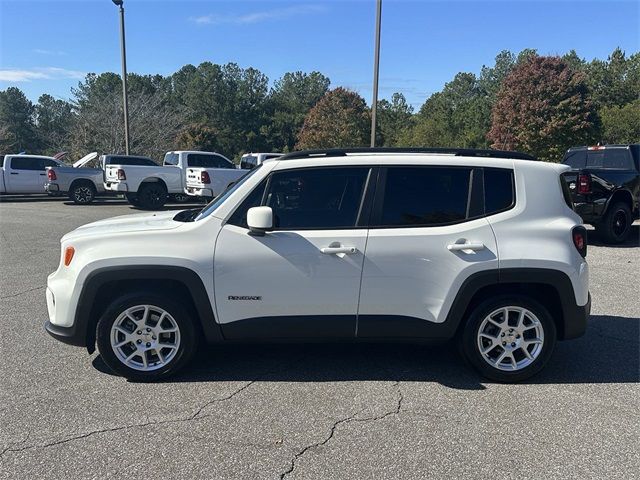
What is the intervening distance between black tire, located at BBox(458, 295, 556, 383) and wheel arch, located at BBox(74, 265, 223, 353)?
6.41 ft

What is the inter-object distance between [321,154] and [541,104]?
36759 mm

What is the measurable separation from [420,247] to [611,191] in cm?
791

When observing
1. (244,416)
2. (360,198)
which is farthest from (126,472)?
(360,198)

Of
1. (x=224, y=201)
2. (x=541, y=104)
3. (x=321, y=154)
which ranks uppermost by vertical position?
(x=541, y=104)

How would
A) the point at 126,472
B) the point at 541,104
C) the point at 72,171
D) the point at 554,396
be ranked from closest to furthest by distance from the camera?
1. the point at 126,472
2. the point at 554,396
3. the point at 72,171
4. the point at 541,104

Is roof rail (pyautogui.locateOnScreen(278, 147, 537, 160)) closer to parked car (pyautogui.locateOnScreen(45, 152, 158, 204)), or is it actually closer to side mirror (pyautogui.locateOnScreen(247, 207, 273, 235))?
side mirror (pyautogui.locateOnScreen(247, 207, 273, 235))

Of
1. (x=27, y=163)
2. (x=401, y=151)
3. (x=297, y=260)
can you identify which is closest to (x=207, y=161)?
(x=27, y=163)

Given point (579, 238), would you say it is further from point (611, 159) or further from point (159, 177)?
point (159, 177)

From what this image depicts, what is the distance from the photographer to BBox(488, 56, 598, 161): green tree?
1421 inches

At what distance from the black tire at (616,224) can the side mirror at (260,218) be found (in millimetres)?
8674

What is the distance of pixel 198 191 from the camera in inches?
677

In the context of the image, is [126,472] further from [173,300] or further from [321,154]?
[321,154]

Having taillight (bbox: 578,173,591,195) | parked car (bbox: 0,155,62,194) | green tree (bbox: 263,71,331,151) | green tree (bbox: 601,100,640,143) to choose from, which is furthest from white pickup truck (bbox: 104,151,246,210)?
green tree (bbox: 263,71,331,151)

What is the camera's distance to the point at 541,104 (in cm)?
3638
